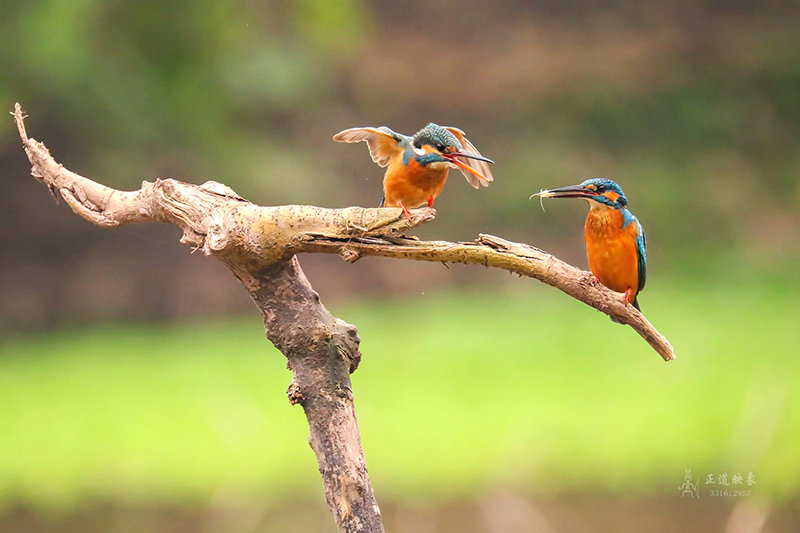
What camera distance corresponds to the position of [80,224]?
4.86 metres

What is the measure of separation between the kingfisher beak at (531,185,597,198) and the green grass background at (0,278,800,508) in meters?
1.68

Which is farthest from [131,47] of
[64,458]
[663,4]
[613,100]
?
[663,4]

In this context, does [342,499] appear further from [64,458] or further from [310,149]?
[310,149]

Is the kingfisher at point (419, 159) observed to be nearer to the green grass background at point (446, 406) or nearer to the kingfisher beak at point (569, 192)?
the kingfisher beak at point (569, 192)

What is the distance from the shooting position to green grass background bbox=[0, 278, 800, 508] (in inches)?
126

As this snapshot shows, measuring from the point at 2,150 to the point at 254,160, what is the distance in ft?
3.80

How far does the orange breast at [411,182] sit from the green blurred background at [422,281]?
1.67 meters

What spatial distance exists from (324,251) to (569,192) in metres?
0.43

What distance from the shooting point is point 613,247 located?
1765 millimetres

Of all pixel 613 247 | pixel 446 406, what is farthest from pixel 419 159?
pixel 446 406

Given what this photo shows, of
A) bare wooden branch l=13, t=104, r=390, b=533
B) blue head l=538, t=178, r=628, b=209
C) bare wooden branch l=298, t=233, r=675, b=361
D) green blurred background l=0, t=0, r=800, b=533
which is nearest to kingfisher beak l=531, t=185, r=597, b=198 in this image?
blue head l=538, t=178, r=628, b=209

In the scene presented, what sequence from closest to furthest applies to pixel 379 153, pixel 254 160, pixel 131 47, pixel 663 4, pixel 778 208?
pixel 379 153 → pixel 131 47 → pixel 254 160 → pixel 778 208 → pixel 663 4

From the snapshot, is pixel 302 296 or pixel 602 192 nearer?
pixel 302 296

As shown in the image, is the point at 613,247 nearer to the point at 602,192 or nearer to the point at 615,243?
the point at 615,243
